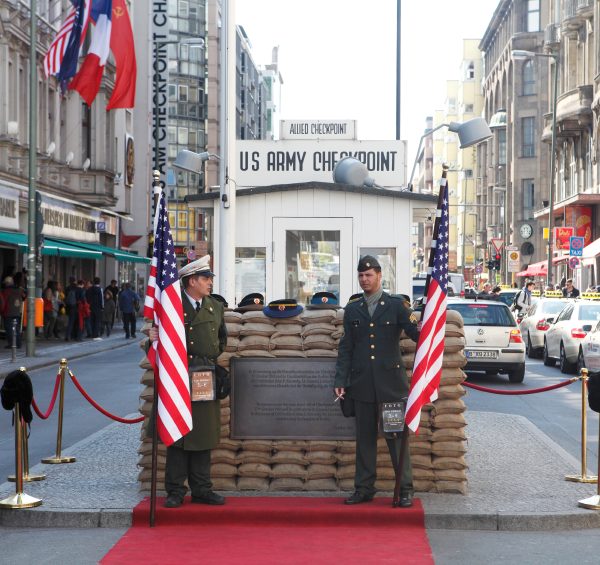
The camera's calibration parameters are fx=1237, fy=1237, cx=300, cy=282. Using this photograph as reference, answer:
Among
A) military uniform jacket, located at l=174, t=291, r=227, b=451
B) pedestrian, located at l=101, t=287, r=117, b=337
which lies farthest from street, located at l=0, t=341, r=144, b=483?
pedestrian, located at l=101, t=287, r=117, b=337

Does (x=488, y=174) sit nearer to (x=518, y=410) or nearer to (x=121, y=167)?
(x=121, y=167)

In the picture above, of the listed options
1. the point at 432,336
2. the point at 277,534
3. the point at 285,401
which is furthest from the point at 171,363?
the point at 432,336

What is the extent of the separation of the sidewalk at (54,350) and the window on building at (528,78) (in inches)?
2157

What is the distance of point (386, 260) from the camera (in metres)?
13.8

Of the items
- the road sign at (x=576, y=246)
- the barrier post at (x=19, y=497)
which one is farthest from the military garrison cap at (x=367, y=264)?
the road sign at (x=576, y=246)

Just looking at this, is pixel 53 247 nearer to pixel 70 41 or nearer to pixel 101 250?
pixel 70 41

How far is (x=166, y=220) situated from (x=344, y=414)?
6.58ft

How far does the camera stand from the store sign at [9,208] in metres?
33.7

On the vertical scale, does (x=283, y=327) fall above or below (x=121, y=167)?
below

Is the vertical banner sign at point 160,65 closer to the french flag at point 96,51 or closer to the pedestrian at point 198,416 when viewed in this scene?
the french flag at point 96,51

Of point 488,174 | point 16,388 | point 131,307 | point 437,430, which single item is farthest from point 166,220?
point 488,174

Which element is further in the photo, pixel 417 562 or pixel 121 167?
pixel 121 167

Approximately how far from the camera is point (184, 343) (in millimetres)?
9125

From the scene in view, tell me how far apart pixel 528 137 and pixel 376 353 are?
3229 inches
